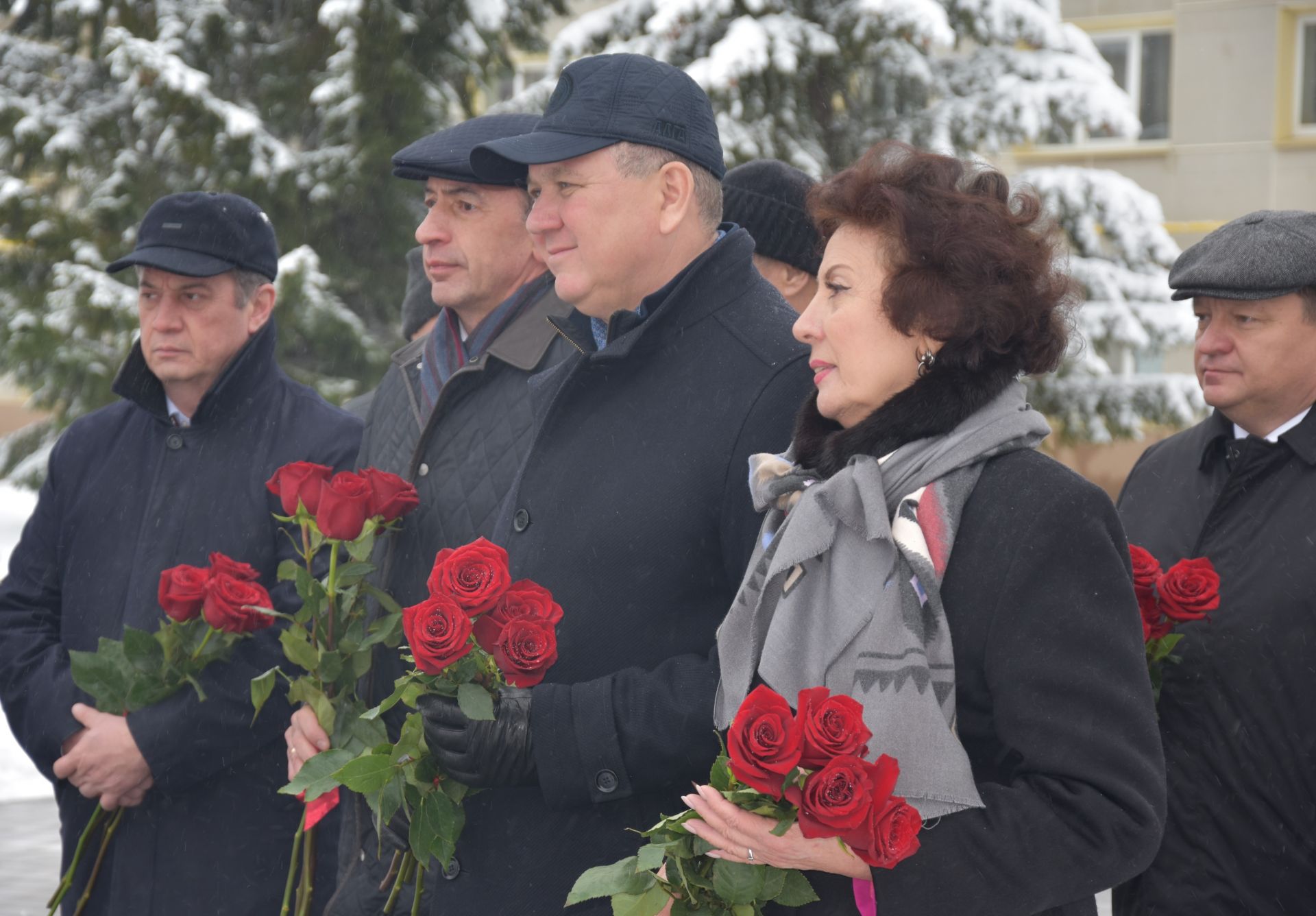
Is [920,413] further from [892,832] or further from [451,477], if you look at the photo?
[451,477]

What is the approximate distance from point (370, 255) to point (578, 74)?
10.5 meters

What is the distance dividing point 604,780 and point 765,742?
2.47ft

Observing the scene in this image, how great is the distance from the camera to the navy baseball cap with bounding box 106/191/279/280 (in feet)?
13.8

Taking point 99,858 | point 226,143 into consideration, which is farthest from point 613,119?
point 226,143

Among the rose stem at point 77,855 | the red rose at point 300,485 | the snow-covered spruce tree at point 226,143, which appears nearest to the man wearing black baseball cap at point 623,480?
the red rose at point 300,485

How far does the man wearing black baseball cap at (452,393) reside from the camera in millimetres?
3424

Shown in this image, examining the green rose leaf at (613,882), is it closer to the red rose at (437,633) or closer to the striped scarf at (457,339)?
the red rose at (437,633)

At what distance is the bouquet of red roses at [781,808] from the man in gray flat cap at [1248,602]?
5.32 ft

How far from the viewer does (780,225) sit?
4258 millimetres

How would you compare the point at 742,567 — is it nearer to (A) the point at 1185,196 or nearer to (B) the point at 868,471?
(B) the point at 868,471

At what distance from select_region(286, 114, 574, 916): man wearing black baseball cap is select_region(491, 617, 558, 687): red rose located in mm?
716

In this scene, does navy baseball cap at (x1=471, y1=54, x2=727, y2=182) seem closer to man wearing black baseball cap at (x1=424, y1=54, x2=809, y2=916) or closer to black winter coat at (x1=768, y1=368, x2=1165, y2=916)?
man wearing black baseball cap at (x1=424, y1=54, x2=809, y2=916)

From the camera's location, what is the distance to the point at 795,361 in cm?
293

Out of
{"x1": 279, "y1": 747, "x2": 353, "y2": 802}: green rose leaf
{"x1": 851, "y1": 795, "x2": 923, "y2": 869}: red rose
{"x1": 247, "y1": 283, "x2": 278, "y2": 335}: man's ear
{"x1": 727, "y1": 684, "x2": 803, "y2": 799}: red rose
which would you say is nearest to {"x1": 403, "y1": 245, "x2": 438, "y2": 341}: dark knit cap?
{"x1": 247, "y1": 283, "x2": 278, "y2": 335}: man's ear
